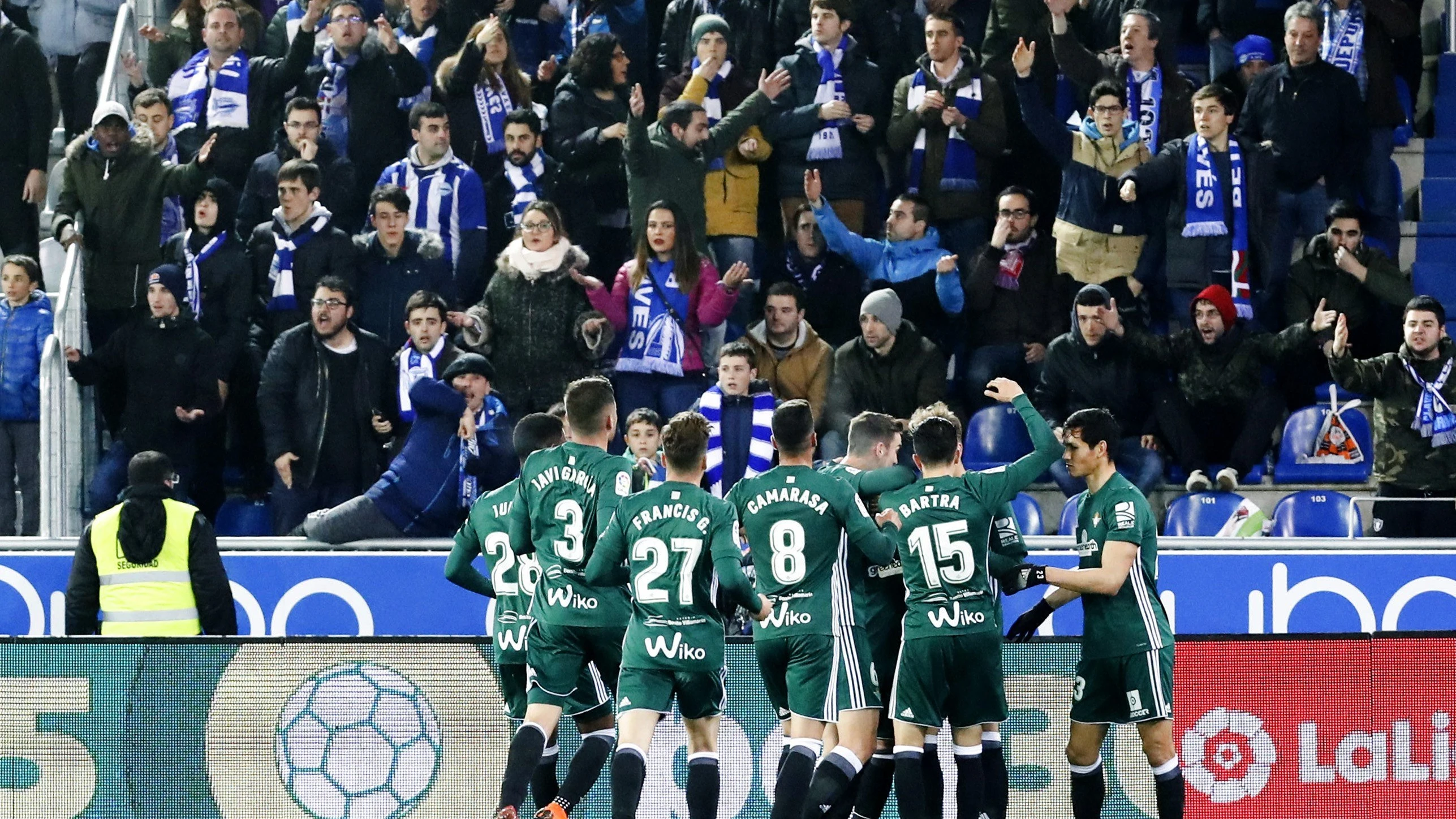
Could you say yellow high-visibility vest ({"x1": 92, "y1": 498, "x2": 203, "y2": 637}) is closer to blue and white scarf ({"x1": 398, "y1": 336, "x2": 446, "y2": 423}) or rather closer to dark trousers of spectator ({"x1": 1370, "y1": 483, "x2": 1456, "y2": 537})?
blue and white scarf ({"x1": 398, "y1": 336, "x2": 446, "y2": 423})

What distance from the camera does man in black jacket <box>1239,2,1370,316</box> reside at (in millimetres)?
12555

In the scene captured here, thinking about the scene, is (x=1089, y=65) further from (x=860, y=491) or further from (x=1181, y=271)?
(x=860, y=491)

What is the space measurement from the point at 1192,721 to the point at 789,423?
6.91ft

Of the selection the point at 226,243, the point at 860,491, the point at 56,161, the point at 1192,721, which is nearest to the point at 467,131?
the point at 226,243

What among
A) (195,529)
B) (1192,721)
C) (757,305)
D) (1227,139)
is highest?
(1227,139)

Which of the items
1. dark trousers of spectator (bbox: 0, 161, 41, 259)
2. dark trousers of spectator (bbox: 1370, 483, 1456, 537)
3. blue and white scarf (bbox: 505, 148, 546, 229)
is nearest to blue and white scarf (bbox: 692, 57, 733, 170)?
blue and white scarf (bbox: 505, 148, 546, 229)

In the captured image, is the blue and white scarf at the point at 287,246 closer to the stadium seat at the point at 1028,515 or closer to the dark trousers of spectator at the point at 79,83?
the dark trousers of spectator at the point at 79,83

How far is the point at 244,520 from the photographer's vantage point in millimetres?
12188

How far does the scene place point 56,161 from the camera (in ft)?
48.0

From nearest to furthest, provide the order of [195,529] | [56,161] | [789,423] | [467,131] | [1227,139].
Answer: [789,423] < [195,529] < [1227,139] < [467,131] < [56,161]

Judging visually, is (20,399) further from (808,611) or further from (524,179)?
(808,611)

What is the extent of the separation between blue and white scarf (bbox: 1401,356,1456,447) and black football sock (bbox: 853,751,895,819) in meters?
4.17

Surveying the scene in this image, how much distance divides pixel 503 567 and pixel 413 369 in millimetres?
3484

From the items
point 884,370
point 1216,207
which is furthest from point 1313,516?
point 884,370
